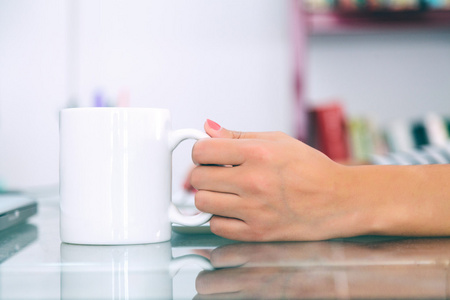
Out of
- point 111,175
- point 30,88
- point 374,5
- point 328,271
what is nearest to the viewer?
point 328,271

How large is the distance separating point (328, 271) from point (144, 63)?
227cm

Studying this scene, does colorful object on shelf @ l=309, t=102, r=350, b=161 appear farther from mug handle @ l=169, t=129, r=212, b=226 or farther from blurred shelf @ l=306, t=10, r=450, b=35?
mug handle @ l=169, t=129, r=212, b=226

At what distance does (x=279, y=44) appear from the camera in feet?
8.19

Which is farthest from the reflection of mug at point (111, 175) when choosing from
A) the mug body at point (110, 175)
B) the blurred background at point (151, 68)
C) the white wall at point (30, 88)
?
the white wall at point (30, 88)

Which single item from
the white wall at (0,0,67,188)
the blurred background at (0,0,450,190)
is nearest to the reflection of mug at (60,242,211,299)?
the blurred background at (0,0,450,190)

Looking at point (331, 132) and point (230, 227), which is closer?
point (230, 227)

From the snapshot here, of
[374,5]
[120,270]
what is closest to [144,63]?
[374,5]

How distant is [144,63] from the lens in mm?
2525

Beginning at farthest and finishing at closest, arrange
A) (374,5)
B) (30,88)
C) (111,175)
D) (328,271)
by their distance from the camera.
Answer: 1. (30,88)
2. (374,5)
3. (111,175)
4. (328,271)

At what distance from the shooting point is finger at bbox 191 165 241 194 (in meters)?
0.51

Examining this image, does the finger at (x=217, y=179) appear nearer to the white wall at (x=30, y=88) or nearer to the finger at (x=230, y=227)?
the finger at (x=230, y=227)

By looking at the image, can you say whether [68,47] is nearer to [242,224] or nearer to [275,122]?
[275,122]

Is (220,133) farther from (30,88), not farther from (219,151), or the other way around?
(30,88)

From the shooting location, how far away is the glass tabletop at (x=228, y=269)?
0.32 meters
